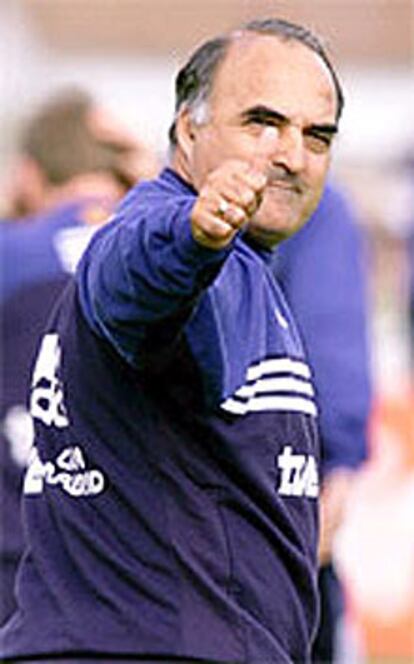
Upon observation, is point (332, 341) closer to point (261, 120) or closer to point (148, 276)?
point (261, 120)

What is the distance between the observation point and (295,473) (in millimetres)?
3584

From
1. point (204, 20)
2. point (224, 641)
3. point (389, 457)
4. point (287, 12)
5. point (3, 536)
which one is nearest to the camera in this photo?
point (224, 641)

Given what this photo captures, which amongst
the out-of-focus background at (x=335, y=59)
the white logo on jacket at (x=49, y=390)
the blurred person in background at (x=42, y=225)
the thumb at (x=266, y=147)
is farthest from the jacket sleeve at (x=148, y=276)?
the out-of-focus background at (x=335, y=59)

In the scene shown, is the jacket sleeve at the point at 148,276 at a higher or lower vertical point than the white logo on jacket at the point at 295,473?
higher

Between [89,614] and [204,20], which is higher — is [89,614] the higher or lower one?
the lower one

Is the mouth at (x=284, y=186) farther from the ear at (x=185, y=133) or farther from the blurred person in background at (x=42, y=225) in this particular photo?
the blurred person in background at (x=42, y=225)

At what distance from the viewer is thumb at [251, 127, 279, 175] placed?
3430mm

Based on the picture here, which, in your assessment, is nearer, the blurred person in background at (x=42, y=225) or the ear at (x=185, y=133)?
the ear at (x=185, y=133)

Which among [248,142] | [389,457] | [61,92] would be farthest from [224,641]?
[389,457]

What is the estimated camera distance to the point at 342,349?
18.4 ft

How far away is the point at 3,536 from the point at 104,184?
1.15 metres

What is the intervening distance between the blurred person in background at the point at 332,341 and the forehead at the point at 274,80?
6.01 ft

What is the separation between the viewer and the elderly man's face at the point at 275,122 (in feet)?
11.5

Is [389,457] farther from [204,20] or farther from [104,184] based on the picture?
[204,20]
